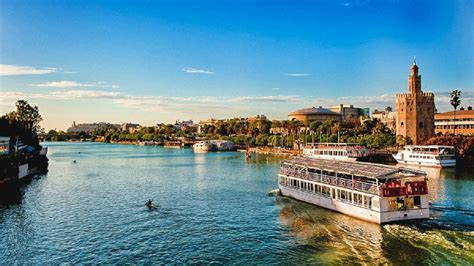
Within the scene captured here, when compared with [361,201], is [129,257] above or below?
below

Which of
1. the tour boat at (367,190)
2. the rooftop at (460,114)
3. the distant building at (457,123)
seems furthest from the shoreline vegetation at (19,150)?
the rooftop at (460,114)

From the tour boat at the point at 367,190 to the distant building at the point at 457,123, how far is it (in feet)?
340

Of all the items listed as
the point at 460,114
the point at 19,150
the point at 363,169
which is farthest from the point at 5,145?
the point at 460,114

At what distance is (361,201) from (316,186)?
26.4 ft

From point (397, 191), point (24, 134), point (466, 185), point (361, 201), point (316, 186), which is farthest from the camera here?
point (24, 134)

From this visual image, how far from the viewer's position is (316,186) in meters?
46.3

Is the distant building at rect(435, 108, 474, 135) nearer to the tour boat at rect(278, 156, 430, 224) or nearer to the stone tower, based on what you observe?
the stone tower

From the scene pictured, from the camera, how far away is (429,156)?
289 ft

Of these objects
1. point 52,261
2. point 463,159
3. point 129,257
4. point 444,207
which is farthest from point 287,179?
point 463,159

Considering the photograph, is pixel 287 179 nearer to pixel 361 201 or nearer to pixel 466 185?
pixel 361 201

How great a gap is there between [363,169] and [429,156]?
55.0m

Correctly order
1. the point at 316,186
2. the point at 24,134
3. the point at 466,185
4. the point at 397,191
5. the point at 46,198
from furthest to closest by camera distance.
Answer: the point at 24,134
the point at 466,185
the point at 46,198
the point at 316,186
the point at 397,191

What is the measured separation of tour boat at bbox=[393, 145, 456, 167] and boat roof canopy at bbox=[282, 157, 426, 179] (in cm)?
4761

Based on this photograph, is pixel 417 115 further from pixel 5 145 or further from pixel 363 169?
pixel 5 145
